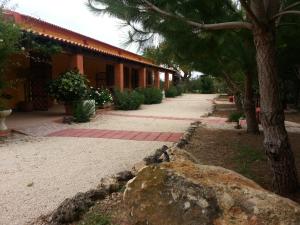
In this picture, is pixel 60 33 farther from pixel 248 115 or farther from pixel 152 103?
pixel 152 103

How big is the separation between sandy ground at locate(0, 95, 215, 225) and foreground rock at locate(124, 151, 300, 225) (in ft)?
4.60

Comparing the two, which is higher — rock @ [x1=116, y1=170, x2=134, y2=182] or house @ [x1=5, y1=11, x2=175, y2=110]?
house @ [x1=5, y1=11, x2=175, y2=110]

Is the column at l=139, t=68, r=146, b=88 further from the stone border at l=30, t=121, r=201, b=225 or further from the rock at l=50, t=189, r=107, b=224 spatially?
the rock at l=50, t=189, r=107, b=224

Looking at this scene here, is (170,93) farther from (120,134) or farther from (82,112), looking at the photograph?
(120,134)

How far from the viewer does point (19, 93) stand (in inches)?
562

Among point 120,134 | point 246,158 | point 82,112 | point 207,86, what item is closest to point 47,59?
point 82,112

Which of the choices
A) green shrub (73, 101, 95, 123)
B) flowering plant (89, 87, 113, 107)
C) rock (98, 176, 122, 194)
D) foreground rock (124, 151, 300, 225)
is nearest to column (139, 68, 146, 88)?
flowering plant (89, 87, 113, 107)

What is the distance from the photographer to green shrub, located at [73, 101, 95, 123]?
1152 cm

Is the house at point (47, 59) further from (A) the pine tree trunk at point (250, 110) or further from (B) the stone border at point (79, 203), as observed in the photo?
(B) the stone border at point (79, 203)

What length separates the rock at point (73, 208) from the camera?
3.49 metres

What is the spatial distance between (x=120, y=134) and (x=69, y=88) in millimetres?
3446

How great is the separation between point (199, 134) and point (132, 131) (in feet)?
5.70

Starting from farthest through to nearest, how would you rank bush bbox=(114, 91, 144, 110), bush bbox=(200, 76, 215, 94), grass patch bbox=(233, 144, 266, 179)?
1. bush bbox=(200, 76, 215, 94)
2. bush bbox=(114, 91, 144, 110)
3. grass patch bbox=(233, 144, 266, 179)

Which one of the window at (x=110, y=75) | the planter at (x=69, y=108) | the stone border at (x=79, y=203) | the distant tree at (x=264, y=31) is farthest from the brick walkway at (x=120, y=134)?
the window at (x=110, y=75)
